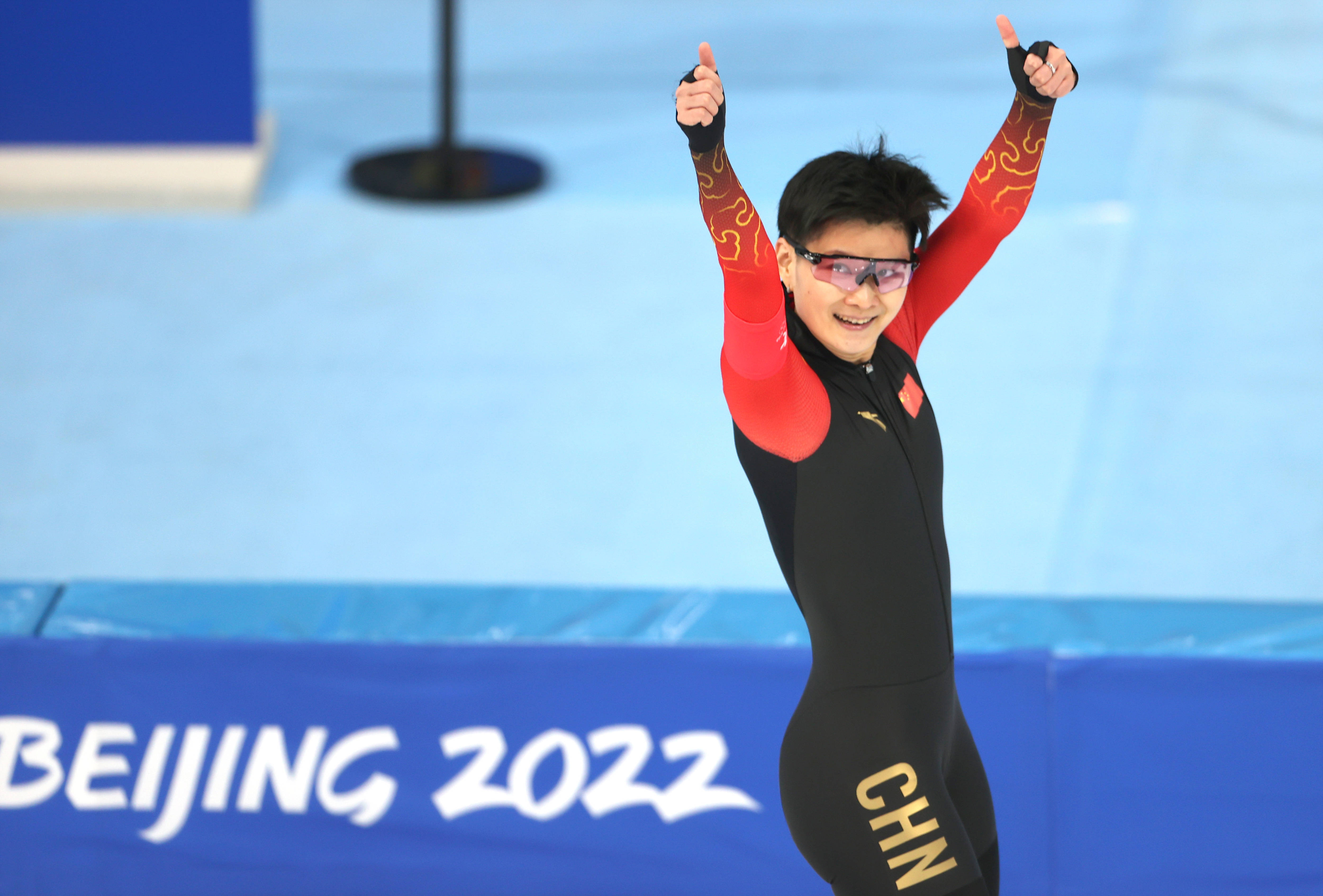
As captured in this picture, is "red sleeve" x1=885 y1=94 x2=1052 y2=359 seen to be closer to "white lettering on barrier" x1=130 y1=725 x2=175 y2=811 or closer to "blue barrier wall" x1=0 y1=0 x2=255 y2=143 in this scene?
"white lettering on barrier" x1=130 y1=725 x2=175 y2=811

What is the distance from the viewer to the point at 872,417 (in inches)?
85.4

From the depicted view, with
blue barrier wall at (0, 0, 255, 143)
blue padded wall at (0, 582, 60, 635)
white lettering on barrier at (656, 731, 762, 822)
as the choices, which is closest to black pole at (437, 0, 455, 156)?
blue barrier wall at (0, 0, 255, 143)

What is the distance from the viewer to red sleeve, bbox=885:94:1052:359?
220cm

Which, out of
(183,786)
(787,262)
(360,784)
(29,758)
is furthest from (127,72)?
(787,262)

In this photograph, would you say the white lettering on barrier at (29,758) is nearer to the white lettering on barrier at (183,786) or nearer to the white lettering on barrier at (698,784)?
the white lettering on barrier at (183,786)

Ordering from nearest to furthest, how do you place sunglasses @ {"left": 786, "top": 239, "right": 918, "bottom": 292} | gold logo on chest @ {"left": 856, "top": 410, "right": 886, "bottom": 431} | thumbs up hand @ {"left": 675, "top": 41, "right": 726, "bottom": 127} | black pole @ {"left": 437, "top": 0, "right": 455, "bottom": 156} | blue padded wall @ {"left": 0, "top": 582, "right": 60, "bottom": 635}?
thumbs up hand @ {"left": 675, "top": 41, "right": 726, "bottom": 127}, sunglasses @ {"left": 786, "top": 239, "right": 918, "bottom": 292}, gold logo on chest @ {"left": 856, "top": 410, "right": 886, "bottom": 431}, blue padded wall @ {"left": 0, "top": 582, "right": 60, "bottom": 635}, black pole @ {"left": 437, "top": 0, "right": 455, "bottom": 156}

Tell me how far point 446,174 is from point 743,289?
497cm

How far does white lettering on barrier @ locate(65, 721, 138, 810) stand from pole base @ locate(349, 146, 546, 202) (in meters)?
3.71

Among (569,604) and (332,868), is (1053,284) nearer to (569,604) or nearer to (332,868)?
(569,604)

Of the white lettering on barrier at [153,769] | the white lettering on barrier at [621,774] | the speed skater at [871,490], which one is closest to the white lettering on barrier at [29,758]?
the white lettering on barrier at [153,769]

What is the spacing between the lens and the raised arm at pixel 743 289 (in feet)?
6.07

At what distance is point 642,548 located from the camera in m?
4.33

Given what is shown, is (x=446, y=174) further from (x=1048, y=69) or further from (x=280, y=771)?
(x=1048, y=69)

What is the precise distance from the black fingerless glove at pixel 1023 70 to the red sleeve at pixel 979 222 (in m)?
0.01
